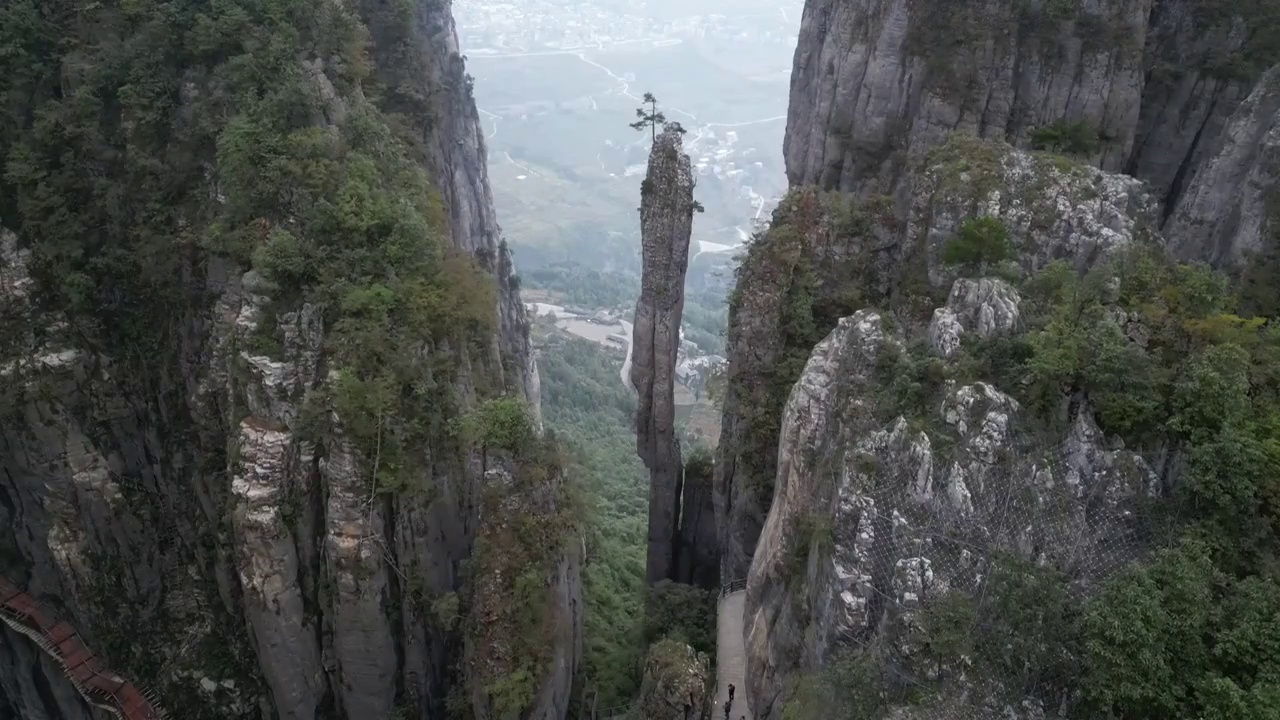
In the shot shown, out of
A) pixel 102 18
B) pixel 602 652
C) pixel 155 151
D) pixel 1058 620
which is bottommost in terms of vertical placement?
pixel 602 652

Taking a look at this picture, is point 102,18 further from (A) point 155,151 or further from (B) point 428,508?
(B) point 428,508

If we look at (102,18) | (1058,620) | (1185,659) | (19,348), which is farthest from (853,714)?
(102,18)

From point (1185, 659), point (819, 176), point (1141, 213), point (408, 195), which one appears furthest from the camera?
point (819, 176)

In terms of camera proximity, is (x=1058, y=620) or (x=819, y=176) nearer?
(x=1058, y=620)

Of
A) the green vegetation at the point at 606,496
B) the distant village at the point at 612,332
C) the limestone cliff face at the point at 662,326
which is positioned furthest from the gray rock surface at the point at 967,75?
the distant village at the point at 612,332

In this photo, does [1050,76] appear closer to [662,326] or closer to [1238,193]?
[1238,193]

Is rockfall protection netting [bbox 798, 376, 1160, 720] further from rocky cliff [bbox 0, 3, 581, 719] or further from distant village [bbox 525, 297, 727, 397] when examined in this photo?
distant village [bbox 525, 297, 727, 397]

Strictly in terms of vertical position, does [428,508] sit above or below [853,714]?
below

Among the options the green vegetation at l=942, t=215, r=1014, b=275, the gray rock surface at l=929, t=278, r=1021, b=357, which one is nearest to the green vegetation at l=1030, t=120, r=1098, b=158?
the green vegetation at l=942, t=215, r=1014, b=275

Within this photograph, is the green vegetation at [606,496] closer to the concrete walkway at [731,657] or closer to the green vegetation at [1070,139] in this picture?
the concrete walkway at [731,657]
